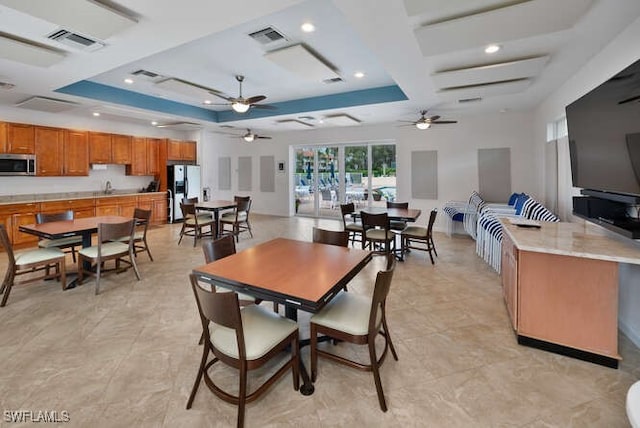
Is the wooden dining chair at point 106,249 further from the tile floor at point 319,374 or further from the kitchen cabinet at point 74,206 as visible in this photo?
the kitchen cabinet at point 74,206

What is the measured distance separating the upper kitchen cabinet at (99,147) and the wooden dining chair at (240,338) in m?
7.09

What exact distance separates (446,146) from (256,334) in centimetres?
680

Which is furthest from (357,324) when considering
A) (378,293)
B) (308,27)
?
(308,27)

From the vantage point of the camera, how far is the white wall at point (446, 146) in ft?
21.2

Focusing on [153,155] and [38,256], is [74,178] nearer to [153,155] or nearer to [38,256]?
[153,155]

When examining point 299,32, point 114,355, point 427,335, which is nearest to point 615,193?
point 427,335

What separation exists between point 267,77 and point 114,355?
14.6ft

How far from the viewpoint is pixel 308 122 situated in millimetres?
7641

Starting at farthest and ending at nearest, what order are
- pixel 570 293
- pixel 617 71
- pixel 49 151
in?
1. pixel 49 151
2. pixel 617 71
3. pixel 570 293

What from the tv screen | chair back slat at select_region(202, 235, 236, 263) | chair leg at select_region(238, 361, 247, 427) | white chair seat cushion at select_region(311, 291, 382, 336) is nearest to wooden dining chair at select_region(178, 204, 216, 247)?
chair back slat at select_region(202, 235, 236, 263)

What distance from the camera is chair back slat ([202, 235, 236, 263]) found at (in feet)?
8.13

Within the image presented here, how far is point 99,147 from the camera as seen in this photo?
23.0 feet

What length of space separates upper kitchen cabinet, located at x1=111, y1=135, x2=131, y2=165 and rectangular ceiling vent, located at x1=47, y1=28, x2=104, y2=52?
4.87 meters

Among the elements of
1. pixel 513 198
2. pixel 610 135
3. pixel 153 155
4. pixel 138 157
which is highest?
pixel 153 155
